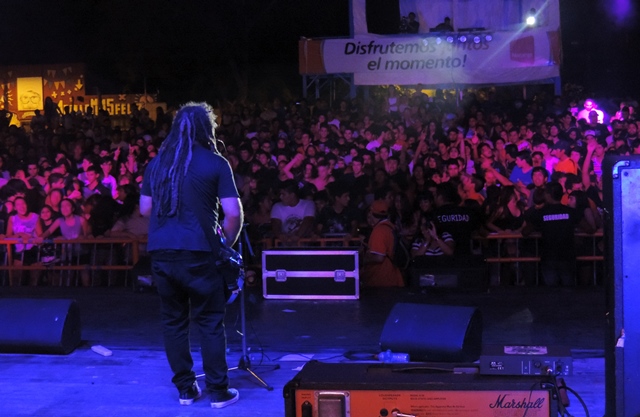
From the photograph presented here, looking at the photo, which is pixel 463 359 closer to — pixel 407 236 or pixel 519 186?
pixel 407 236

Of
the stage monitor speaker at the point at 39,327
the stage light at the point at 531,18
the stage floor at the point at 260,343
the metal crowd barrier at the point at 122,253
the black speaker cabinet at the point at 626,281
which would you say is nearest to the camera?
the black speaker cabinet at the point at 626,281

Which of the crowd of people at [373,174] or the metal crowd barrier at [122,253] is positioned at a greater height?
the crowd of people at [373,174]

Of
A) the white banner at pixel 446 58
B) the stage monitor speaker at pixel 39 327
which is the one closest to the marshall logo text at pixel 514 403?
the stage monitor speaker at pixel 39 327

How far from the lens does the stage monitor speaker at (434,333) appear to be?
5.79 m

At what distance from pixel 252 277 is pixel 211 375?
4944mm

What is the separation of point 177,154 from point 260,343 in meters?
2.50

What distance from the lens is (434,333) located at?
5.87m

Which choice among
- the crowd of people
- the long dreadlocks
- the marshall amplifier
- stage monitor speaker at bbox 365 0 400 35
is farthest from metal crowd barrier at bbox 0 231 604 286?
stage monitor speaker at bbox 365 0 400 35

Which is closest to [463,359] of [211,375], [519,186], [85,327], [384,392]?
[211,375]

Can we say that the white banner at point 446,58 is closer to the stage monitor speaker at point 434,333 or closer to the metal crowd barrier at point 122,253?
the metal crowd barrier at point 122,253

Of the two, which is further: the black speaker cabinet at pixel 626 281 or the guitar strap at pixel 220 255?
the guitar strap at pixel 220 255

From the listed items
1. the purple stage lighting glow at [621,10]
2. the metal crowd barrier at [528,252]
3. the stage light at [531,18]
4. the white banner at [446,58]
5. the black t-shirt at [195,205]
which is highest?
the purple stage lighting glow at [621,10]

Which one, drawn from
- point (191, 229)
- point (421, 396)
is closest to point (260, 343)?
point (191, 229)

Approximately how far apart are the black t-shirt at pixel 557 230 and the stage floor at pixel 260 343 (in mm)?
512
